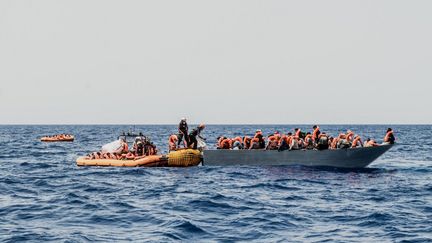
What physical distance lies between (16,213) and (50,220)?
5.74 feet

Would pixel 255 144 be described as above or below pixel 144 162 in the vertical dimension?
above

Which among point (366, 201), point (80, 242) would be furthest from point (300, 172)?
point (80, 242)

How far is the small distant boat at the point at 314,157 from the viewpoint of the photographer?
31.2 m

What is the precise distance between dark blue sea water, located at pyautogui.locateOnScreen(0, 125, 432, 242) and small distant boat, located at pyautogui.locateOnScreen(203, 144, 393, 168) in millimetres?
1398

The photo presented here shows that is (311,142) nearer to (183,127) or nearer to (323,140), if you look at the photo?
(323,140)

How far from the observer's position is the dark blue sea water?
14.0 meters

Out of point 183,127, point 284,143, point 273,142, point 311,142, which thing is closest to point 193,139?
point 183,127

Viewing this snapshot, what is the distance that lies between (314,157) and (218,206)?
1425 centimetres

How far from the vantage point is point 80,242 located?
13.0 m

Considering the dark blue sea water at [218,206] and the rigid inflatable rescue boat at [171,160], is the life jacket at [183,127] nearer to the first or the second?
the rigid inflatable rescue boat at [171,160]

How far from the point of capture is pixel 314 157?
3142cm

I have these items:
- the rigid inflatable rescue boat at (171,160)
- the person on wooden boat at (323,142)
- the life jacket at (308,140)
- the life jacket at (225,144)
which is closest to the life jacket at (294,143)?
the life jacket at (308,140)

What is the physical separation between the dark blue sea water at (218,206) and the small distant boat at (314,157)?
1.40m

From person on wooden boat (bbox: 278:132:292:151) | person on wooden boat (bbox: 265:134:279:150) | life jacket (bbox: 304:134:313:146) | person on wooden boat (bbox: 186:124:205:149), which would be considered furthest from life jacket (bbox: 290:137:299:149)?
person on wooden boat (bbox: 186:124:205:149)
